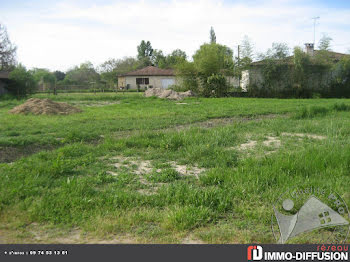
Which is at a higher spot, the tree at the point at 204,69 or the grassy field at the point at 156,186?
the tree at the point at 204,69

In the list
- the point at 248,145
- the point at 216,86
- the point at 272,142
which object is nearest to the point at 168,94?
the point at 216,86

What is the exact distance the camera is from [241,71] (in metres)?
27.7

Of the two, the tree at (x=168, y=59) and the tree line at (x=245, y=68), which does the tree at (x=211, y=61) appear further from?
the tree at (x=168, y=59)

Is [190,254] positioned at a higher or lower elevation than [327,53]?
lower

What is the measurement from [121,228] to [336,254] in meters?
1.90

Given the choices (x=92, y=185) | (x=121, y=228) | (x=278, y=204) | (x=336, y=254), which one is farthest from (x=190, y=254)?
→ (x=92, y=185)

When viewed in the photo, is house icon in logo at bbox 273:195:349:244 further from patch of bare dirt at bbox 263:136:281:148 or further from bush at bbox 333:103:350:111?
bush at bbox 333:103:350:111

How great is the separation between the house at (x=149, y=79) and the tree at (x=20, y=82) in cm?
2051

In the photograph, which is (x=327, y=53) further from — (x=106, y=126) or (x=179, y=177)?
(x=179, y=177)
